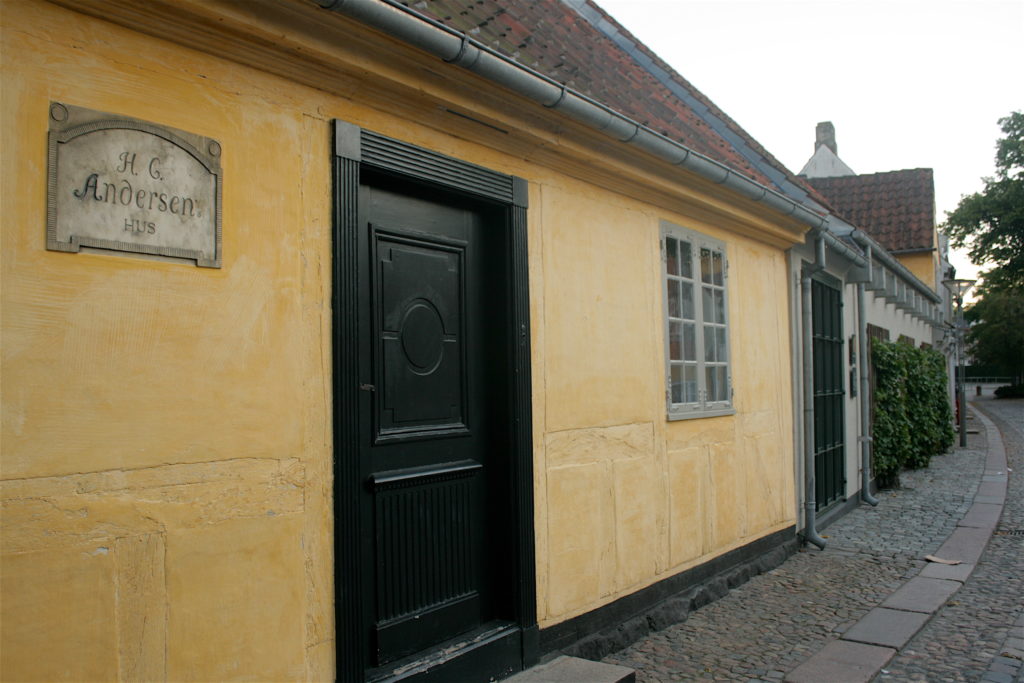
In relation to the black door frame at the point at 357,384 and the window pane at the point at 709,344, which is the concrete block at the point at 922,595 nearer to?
the window pane at the point at 709,344

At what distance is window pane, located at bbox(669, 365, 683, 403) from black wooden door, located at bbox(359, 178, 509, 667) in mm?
2077

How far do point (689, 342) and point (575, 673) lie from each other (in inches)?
117

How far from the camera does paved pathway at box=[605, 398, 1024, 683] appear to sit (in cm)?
500

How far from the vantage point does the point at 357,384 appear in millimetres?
3648

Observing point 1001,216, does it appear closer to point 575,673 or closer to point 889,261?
point 889,261

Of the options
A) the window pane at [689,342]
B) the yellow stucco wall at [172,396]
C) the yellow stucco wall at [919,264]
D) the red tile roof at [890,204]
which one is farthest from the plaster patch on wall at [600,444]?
the yellow stucco wall at [919,264]

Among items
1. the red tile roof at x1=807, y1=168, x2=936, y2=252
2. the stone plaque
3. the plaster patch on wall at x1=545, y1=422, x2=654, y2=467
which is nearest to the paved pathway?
the plaster patch on wall at x1=545, y1=422, x2=654, y2=467

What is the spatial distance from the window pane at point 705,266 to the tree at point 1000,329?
5504 centimetres

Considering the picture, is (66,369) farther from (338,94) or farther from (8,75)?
(338,94)

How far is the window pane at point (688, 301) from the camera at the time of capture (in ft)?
21.4

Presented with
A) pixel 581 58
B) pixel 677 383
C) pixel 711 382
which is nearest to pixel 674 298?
pixel 677 383

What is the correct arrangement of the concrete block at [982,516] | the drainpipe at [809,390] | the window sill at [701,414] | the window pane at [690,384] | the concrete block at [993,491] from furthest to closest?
the concrete block at [993,491], the concrete block at [982,516], the drainpipe at [809,390], the window pane at [690,384], the window sill at [701,414]

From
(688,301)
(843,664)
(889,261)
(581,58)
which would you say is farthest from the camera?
(889,261)

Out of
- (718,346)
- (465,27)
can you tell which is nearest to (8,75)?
(465,27)
